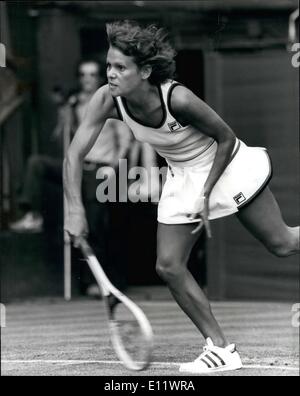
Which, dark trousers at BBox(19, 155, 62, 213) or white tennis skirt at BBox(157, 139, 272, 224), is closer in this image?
white tennis skirt at BBox(157, 139, 272, 224)

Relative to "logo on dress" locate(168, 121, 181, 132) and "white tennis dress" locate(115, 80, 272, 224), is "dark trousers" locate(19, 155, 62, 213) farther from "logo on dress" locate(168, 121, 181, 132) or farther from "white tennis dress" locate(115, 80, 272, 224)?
"logo on dress" locate(168, 121, 181, 132)

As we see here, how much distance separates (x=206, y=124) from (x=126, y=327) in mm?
1080

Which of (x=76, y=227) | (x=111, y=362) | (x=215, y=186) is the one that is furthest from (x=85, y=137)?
(x=111, y=362)

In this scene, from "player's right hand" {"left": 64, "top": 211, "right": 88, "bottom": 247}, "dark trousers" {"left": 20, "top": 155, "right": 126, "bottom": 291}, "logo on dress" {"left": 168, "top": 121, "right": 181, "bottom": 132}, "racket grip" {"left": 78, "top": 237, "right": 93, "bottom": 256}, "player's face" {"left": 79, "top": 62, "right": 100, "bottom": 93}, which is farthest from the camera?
"dark trousers" {"left": 20, "top": 155, "right": 126, "bottom": 291}

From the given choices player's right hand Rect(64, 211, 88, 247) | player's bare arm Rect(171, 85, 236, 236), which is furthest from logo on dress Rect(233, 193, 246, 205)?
player's right hand Rect(64, 211, 88, 247)

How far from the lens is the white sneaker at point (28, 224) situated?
421 inches

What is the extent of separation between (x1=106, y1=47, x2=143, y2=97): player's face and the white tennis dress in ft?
0.43

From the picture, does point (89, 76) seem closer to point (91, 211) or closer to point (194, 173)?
point (91, 211)

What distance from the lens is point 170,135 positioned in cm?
625

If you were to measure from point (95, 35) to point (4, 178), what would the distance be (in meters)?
1.46

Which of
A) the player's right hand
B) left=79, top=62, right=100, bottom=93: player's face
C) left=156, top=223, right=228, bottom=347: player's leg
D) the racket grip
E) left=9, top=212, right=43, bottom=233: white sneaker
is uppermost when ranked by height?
left=79, top=62, right=100, bottom=93: player's face

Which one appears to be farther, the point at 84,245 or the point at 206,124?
the point at 206,124

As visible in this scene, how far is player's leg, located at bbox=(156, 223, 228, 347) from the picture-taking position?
249 inches

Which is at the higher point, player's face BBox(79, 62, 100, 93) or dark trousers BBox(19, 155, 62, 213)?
player's face BBox(79, 62, 100, 93)
